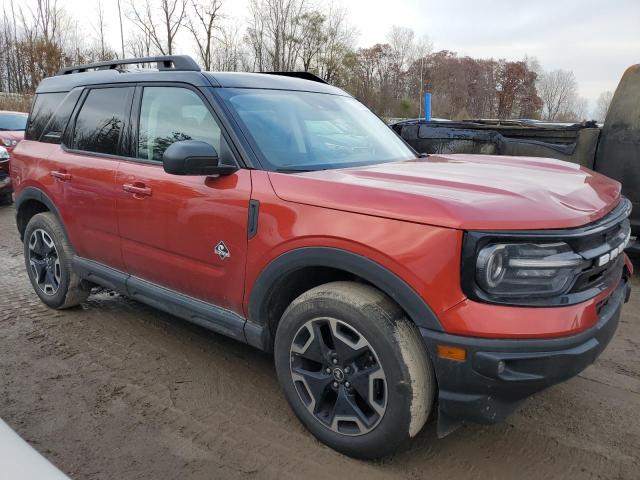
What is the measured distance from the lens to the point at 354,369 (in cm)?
234

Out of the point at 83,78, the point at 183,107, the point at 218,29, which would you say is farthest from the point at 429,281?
the point at 218,29

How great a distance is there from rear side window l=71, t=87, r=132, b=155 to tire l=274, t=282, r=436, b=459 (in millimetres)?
1916

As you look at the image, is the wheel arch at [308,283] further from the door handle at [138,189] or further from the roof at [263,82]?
the roof at [263,82]

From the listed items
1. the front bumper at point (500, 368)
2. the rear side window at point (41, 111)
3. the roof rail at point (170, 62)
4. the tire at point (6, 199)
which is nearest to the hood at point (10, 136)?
the tire at point (6, 199)

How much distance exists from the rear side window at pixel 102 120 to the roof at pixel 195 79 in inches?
3.9

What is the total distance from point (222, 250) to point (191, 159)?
0.50 metres

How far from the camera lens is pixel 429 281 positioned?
203cm

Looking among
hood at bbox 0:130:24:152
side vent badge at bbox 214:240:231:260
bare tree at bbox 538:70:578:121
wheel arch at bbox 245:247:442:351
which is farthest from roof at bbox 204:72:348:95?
bare tree at bbox 538:70:578:121

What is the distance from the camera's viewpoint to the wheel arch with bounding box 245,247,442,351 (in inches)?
82.5

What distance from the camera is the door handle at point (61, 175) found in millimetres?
3799

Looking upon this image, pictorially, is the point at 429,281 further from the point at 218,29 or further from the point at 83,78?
the point at 218,29

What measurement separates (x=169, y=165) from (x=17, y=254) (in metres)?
4.58

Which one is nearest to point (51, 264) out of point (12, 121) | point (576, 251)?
point (576, 251)

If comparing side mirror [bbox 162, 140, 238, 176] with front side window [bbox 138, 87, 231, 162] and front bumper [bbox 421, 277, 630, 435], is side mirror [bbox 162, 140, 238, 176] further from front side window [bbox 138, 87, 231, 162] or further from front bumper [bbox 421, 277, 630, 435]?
front bumper [bbox 421, 277, 630, 435]
